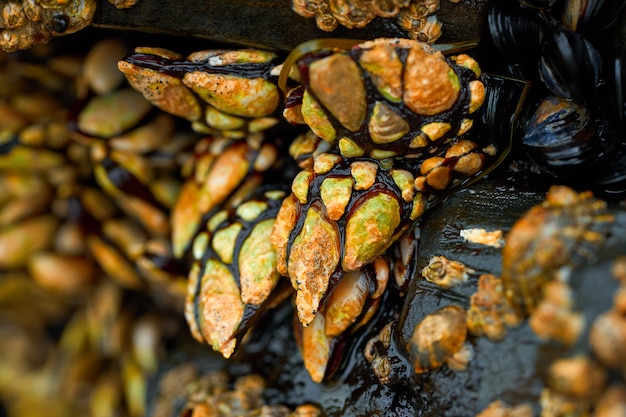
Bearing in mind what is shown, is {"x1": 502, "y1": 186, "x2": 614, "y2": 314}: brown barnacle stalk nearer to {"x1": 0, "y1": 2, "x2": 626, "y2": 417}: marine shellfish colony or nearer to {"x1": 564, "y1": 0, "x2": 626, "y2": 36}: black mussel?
{"x1": 0, "y1": 2, "x2": 626, "y2": 417}: marine shellfish colony

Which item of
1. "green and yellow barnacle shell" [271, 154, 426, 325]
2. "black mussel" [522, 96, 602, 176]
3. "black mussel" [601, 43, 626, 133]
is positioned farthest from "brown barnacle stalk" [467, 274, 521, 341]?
"black mussel" [601, 43, 626, 133]

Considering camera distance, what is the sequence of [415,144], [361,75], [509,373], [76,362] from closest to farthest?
[509,373], [361,75], [415,144], [76,362]

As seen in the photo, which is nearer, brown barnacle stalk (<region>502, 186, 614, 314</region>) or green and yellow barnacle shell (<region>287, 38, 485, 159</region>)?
brown barnacle stalk (<region>502, 186, 614, 314</region>)

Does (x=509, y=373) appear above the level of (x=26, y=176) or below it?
above

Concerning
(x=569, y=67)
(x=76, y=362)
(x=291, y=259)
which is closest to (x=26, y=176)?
(x=76, y=362)

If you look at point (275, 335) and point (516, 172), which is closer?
point (516, 172)

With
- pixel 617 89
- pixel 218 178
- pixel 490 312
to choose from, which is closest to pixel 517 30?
pixel 617 89

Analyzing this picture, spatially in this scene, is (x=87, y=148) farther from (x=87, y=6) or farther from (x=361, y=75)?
(x=361, y=75)

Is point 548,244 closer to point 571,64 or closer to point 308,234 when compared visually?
point 571,64
